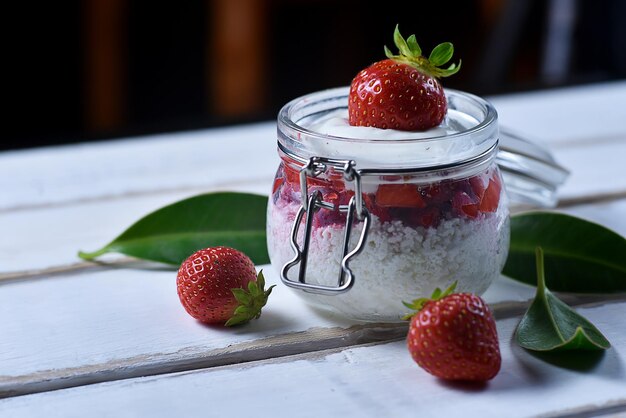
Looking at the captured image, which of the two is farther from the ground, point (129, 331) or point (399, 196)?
point (399, 196)

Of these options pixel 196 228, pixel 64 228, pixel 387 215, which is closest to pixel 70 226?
pixel 64 228

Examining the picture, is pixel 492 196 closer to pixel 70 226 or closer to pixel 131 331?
pixel 131 331

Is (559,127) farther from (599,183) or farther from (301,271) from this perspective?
(301,271)

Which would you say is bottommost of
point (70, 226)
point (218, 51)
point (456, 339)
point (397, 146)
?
point (218, 51)

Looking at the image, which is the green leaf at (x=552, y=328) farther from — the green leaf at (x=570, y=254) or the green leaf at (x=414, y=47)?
the green leaf at (x=414, y=47)

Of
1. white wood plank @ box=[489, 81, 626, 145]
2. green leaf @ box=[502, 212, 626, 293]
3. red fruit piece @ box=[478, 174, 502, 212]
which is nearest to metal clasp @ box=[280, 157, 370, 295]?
red fruit piece @ box=[478, 174, 502, 212]

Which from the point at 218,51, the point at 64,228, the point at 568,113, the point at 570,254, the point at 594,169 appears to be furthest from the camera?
the point at 218,51
